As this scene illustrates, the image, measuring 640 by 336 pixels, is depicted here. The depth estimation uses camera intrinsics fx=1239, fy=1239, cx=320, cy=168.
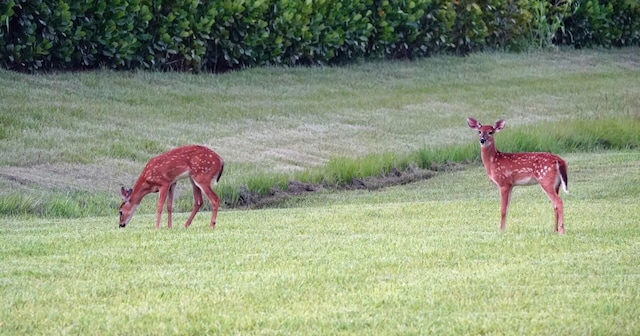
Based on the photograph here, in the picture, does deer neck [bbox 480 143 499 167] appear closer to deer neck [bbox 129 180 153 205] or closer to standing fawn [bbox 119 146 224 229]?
standing fawn [bbox 119 146 224 229]

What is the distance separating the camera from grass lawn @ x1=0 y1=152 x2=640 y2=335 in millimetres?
7602

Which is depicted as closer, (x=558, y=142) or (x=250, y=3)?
(x=558, y=142)

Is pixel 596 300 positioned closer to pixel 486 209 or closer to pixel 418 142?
pixel 486 209

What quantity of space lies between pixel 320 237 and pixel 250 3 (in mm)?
14629

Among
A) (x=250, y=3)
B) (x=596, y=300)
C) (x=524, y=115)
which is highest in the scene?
(x=596, y=300)

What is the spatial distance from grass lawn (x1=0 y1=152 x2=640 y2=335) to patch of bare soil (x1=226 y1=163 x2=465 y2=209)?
2.51m

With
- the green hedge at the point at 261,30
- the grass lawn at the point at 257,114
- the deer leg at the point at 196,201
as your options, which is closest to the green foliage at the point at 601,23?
the green hedge at the point at 261,30

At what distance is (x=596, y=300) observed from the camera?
811 centimetres

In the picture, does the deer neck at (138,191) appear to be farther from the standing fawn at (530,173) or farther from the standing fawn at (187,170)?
the standing fawn at (530,173)

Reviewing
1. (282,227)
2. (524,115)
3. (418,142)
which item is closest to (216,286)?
(282,227)

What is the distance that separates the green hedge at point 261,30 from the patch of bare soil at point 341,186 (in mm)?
6490

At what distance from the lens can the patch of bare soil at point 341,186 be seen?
16.6 metres

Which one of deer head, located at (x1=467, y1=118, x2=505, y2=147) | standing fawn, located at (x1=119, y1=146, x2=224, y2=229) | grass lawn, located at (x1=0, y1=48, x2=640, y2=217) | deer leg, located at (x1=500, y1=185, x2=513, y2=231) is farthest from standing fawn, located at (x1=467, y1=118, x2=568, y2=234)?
grass lawn, located at (x1=0, y1=48, x2=640, y2=217)

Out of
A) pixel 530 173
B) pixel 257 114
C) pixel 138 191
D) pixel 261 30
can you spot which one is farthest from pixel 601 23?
pixel 138 191
